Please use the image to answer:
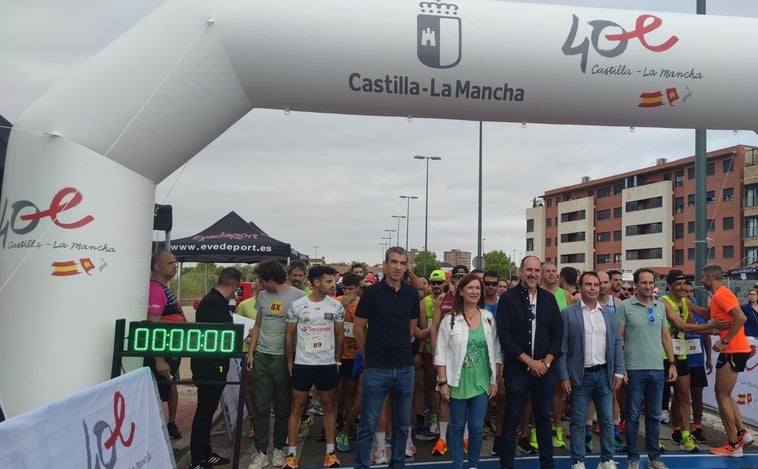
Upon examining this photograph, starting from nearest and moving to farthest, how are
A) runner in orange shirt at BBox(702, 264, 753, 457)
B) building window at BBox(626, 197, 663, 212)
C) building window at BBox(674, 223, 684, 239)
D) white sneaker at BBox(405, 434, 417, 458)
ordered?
→ white sneaker at BBox(405, 434, 417, 458) < runner in orange shirt at BBox(702, 264, 753, 457) < building window at BBox(674, 223, 684, 239) < building window at BBox(626, 197, 663, 212)

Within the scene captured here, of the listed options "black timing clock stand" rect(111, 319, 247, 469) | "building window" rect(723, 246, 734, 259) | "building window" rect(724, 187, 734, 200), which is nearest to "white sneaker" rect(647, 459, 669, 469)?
"black timing clock stand" rect(111, 319, 247, 469)

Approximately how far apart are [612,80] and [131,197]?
3925mm

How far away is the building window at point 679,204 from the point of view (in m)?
53.5

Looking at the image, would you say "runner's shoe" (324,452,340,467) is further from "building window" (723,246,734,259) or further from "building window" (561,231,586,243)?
"building window" (561,231,586,243)

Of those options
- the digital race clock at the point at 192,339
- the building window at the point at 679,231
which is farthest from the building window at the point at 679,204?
the digital race clock at the point at 192,339

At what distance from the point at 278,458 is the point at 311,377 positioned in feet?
→ 2.74

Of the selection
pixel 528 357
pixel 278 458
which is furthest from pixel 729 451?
pixel 278 458

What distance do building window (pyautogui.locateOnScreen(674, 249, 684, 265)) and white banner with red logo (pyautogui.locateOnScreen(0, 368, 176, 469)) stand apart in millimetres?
57979

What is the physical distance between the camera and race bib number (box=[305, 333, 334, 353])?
5316 millimetres

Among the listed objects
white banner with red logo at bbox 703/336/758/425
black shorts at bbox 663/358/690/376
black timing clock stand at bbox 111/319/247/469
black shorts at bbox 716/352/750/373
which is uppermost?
black timing clock stand at bbox 111/319/247/469

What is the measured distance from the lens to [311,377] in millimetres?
5391

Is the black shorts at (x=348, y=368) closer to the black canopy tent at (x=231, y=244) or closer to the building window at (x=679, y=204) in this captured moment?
the black canopy tent at (x=231, y=244)

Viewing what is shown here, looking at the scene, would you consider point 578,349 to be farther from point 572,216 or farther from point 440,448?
point 572,216

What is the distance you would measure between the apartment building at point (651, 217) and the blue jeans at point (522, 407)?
120 ft
